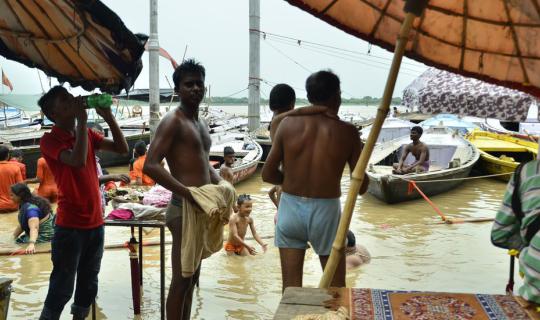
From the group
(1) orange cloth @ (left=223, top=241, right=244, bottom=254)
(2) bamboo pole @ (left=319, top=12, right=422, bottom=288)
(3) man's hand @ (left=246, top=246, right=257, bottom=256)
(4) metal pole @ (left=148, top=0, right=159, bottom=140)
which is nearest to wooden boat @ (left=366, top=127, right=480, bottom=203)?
(3) man's hand @ (left=246, top=246, right=257, bottom=256)

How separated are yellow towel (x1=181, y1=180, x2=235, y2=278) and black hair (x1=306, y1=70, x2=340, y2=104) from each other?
0.85 meters

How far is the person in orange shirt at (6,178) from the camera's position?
8.60 meters

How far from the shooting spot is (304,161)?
3156 mm

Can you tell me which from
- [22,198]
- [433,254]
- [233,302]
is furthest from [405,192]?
[22,198]

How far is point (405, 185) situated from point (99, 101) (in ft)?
25.3

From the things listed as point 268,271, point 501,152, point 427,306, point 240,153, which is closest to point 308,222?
point 427,306

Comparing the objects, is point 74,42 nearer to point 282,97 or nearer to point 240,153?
point 282,97

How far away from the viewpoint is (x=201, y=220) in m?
3.31

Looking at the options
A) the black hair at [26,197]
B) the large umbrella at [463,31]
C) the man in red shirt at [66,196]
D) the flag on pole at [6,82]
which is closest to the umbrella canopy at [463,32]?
the large umbrella at [463,31]

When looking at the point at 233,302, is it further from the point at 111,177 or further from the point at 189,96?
the point at 189,96

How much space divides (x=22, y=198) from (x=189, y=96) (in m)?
4.38

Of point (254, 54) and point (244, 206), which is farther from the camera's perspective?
point (254, 54)

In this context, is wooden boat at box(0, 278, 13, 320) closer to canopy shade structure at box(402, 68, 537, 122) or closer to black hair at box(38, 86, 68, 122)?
black hair at box(38, 86, 68, 122)

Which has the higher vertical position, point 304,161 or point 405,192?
point 304,161
